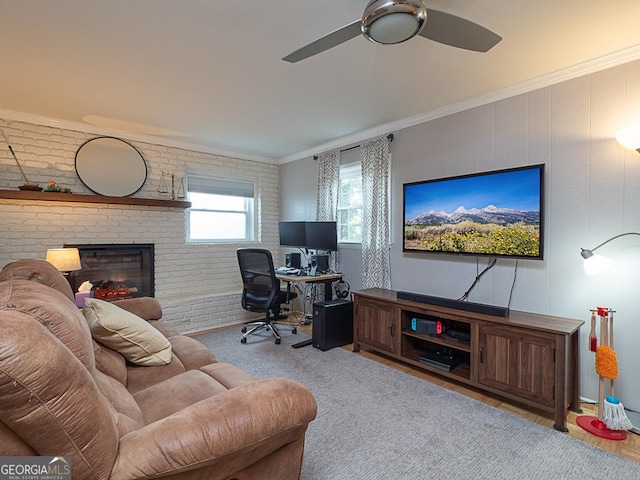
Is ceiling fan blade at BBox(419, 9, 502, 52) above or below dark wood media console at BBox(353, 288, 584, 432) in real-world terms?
above

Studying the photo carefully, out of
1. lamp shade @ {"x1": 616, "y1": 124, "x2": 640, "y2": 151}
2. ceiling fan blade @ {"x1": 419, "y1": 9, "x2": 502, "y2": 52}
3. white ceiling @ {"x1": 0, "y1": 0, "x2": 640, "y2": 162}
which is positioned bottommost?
lamp shade @ {"x1": 616, "y1": 124, "x2": 640, "y2": 151}

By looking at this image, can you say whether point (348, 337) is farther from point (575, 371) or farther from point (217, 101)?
point (217, 101)

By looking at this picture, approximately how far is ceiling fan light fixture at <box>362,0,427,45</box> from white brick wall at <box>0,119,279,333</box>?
349 centimetres

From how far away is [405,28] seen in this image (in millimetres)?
1435

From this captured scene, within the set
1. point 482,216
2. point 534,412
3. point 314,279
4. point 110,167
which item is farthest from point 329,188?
point 534,412

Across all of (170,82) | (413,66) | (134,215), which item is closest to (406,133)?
(413,66)

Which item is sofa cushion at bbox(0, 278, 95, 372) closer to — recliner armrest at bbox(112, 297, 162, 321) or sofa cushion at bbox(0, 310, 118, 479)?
sofa cushion at bbox(0, 310, 118, 479)

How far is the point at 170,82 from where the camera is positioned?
2.61 m

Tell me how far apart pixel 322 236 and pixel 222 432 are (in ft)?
10.0

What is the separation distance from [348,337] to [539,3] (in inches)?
123

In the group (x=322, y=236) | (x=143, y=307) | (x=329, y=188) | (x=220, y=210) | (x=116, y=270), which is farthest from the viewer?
(x=220, y=210)

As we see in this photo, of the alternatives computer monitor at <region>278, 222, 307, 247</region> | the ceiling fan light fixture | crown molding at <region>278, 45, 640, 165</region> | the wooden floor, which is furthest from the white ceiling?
the wooden floor

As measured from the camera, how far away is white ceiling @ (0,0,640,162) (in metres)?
1.79

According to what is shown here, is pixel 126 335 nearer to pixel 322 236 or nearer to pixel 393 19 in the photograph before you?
pixel 393 19
